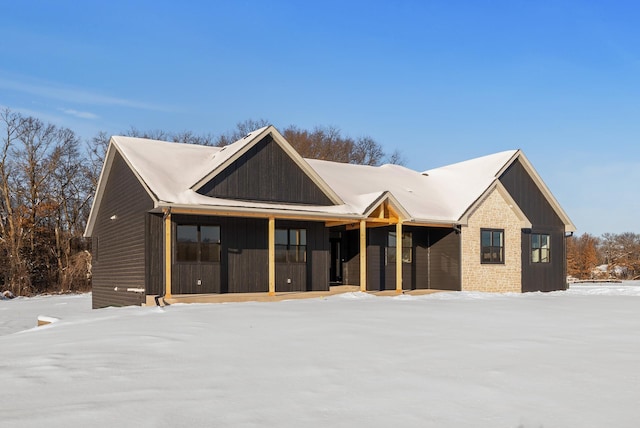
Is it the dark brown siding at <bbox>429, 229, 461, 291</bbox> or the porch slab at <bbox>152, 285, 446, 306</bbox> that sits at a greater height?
the dark brown siding at <bbox>429, 229, 461, 291</bbox>

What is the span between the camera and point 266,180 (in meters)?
19.3

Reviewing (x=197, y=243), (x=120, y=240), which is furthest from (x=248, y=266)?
→ (x=120, y=240)

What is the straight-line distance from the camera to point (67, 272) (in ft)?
129

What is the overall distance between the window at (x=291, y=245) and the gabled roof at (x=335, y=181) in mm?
1155

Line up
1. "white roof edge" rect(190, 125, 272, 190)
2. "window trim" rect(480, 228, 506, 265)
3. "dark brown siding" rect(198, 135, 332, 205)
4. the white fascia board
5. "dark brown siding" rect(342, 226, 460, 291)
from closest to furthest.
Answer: "white roof edge" rect(190, 125, 272, 190) < "dark brown siding" rect(198, 135, 332, 205) < "dark brown siding" rect(342, 226, 460, 291) < the white fascia board < "window trim" rect(480, 228, 506, 265)

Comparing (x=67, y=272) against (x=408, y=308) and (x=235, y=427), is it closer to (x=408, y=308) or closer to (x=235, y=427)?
(x=408, y=308)

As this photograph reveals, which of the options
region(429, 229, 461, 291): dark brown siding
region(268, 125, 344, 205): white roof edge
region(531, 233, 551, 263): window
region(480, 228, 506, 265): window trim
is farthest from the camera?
region(531, 233, 551, 263): window

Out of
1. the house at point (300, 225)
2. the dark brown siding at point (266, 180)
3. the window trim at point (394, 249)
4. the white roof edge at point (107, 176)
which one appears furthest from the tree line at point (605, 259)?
the white roof edge at point (107, 176)

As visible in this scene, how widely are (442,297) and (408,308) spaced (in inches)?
208

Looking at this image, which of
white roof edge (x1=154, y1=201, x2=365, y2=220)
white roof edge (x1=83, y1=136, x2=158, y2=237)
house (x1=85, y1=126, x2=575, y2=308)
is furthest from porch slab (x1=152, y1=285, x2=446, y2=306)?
white roof edge (x1=83, y1=136, x2=158, y2=237)

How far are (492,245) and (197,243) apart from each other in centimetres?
1257

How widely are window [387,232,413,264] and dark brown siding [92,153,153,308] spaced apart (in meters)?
9.34

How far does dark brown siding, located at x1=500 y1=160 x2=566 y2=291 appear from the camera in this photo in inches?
1009

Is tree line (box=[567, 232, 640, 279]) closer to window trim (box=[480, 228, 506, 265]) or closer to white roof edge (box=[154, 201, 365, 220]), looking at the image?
window trim (box=[480, 228, 506, 265])
